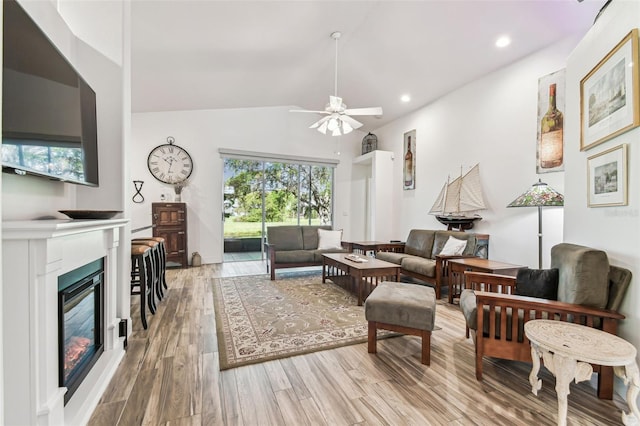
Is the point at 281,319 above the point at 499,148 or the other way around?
the other way around

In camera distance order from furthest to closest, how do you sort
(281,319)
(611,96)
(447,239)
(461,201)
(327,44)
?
(461,201), (447,239), (327,44), (281,319), (611,96)

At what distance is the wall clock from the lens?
17.7 feet

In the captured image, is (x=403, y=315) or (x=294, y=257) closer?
(x=403, y=315)

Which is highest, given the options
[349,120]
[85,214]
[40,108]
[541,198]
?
[349,120]

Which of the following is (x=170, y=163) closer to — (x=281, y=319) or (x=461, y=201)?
(x=281, y=319)

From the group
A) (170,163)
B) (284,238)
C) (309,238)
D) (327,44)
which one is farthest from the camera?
(170,163)

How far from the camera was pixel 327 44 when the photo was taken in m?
4.06

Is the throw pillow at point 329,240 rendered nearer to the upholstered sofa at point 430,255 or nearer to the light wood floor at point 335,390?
the upholstered sofa at point 430,255

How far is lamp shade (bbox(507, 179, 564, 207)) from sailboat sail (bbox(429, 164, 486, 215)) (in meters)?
1.06

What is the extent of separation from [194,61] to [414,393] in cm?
440

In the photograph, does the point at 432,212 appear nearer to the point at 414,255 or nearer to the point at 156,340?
the point at 414,255

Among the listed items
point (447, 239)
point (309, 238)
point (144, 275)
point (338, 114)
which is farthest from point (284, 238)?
point (447, 239)

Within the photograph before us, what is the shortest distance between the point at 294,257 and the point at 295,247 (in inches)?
17.5

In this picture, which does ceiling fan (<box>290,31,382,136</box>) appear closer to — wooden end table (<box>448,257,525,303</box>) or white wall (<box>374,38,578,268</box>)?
white wall (<box>374,38,578,268</box>)
